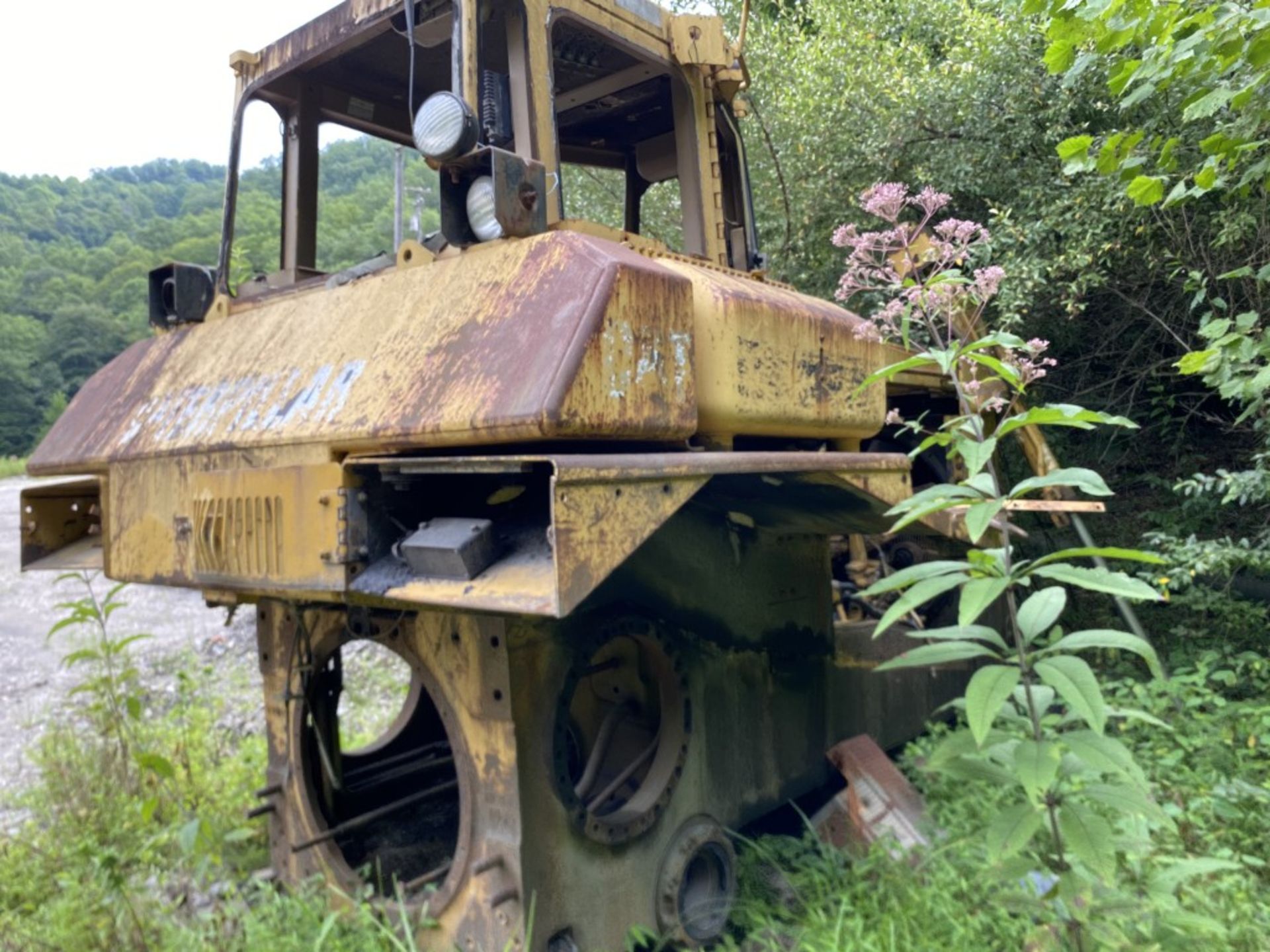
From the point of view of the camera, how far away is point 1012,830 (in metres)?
1.70

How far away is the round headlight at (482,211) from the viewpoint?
219cm

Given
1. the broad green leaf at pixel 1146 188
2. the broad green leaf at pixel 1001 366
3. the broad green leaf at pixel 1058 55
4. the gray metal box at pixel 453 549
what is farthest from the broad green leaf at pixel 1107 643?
the broad green leaf at pixel 1058 55

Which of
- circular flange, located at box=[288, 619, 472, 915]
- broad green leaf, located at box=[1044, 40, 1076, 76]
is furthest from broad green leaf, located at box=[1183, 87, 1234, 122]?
circular flange, located at box=[288, 619, 472, 915]

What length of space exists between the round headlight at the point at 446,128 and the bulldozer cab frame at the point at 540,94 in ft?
0.52

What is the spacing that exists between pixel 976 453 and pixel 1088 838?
0.71 m

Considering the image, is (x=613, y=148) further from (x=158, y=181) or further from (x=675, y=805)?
(x=158, y=181)

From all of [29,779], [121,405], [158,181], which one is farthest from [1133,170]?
[158,181]

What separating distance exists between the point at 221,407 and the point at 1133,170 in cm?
276

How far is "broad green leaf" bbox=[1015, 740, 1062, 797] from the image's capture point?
5.32 ft

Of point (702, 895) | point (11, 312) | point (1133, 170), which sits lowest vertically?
point (702, 895)

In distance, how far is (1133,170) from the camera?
2953 millimetres

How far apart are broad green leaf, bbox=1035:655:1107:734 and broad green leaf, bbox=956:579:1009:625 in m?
0.17

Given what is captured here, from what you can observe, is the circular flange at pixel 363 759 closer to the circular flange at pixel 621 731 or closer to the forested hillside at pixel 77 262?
the circular flange at pixel 621 731

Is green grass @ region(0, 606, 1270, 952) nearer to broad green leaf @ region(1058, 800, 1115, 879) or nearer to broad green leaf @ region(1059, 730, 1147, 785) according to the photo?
broad green leaf @ region(1058, 800, 1115, 879)
